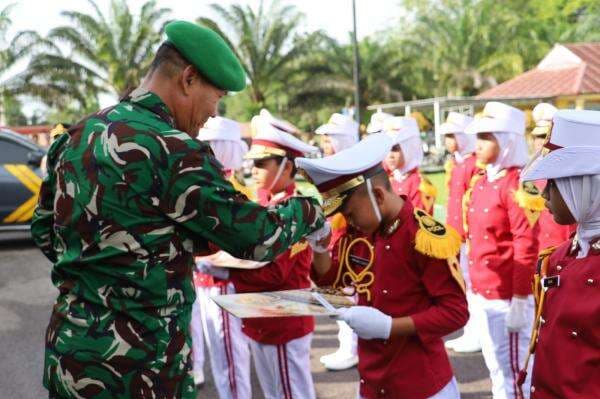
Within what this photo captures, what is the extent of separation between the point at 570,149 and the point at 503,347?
2.34 m

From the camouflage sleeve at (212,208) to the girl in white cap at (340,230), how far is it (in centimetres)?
84

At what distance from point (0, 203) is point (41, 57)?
15.9 meters

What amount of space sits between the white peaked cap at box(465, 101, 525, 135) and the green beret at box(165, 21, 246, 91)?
9.53 feet

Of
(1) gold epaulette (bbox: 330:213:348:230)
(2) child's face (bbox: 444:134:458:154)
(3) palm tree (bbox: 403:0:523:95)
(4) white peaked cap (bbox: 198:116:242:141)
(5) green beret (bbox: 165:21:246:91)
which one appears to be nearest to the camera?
(5) green beret (bbox: 165:21:246:91)

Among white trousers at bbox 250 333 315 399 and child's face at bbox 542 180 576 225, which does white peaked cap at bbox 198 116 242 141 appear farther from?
child's face at bbox 542 180 576 225

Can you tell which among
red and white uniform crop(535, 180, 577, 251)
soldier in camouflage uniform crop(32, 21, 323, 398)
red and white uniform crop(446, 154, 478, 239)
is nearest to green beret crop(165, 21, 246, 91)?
soldier in camouflage uniform crop(32, 21, 323, 398)

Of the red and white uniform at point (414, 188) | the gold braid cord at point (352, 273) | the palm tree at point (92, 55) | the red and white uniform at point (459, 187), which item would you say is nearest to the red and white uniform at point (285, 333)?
the gold braid cord at point (352, 273)

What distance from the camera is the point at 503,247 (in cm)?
421

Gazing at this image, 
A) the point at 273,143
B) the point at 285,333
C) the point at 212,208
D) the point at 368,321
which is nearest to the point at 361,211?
the point at 368,321

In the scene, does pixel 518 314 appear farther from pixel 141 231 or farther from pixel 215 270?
pixel 141 231

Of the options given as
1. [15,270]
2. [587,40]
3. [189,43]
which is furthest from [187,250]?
[587,40]

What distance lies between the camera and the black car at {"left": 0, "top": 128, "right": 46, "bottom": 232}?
1022 centimetres

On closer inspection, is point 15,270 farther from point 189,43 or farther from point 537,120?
point 189,43

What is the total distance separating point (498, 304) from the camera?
424 cm
